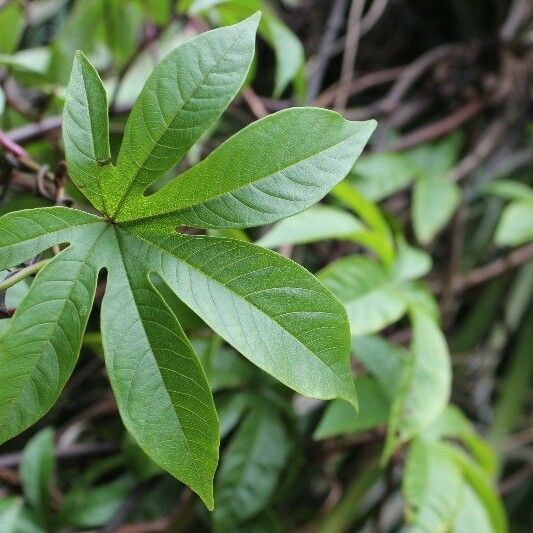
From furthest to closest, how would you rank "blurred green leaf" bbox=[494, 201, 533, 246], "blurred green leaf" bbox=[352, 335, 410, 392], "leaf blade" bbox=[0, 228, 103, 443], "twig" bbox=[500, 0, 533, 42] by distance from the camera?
"twig" bbox=[500, 0, 533, 42]
"blurred green leaf" bbox=[494, 201, 533, 246]
"blurred green leaf" bbox=[352, 335, 410, 392]
"leaf blade" bbox=[0, 228, 103, 443]

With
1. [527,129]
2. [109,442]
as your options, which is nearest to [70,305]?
[109,442]

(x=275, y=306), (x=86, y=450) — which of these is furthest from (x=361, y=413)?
(x=275, y=306)

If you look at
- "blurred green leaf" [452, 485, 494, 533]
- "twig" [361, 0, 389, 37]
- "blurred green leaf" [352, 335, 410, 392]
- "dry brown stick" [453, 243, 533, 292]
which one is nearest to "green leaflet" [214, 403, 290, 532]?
"blurred green leaf" [352, 335, 410, 392]

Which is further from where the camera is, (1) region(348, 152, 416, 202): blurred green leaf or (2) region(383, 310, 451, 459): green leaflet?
(1) region(348, 152, 416, 202): blurred green leaf

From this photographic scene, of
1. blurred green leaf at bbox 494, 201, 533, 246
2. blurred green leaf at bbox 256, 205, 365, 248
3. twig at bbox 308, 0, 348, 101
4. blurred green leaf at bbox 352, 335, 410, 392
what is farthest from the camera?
twig at bbox 308, 0, 348, 101

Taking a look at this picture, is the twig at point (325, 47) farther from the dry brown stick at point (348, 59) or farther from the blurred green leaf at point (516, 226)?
the blurred green leaf at point (516, 226)

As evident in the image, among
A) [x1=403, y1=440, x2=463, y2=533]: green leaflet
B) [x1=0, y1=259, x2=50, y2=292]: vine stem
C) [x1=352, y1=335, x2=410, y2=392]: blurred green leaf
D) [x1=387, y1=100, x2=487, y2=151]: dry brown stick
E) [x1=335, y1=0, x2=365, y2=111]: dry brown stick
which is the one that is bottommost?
[x1=403, y1=440, x2=463, y2=533]: green leaflet

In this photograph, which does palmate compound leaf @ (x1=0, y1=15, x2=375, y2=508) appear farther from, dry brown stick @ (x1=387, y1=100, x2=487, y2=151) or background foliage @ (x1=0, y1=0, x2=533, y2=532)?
dry brown stick @ (x1=387, y1=100, x2=487, y2=151)
